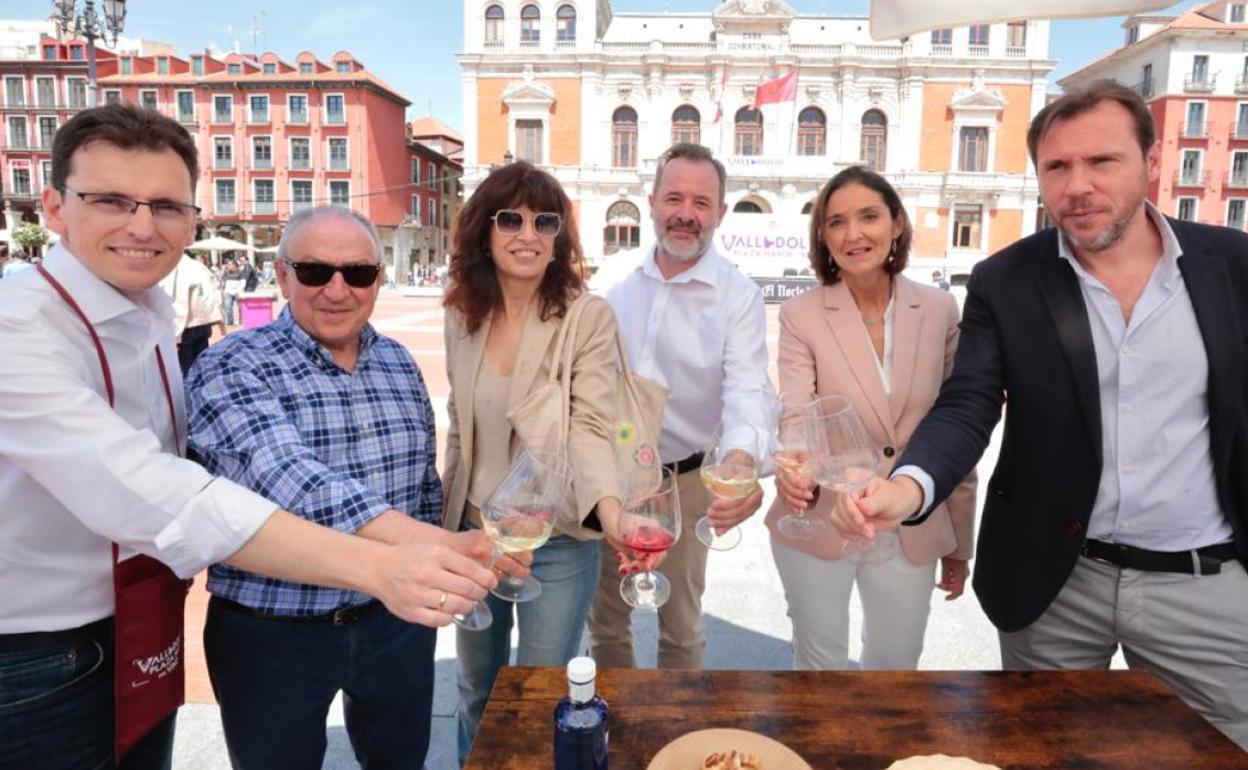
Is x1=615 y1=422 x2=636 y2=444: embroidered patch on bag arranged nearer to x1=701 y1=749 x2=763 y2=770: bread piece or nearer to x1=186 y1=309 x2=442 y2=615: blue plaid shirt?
x1=186 y1=309 x2=442 y2=615: blue plaid shirt

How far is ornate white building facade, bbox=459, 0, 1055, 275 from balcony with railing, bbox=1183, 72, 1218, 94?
7.53 meters

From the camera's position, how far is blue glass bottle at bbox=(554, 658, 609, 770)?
1162 mm

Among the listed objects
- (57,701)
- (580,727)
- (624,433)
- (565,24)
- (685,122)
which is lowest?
(57,701)

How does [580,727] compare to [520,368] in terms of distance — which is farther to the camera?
[520,368]

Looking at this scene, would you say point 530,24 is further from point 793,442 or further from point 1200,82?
point 793,442

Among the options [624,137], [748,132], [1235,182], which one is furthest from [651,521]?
[1235,182]

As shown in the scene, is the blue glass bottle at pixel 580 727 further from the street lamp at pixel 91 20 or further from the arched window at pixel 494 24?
the arched window at pixel 494 24

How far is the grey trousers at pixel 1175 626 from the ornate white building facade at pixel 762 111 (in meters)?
33.5

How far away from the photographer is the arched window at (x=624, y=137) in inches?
1443

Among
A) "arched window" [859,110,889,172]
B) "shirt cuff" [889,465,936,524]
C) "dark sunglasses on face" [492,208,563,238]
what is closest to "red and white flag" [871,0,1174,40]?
"dark sunglasses on face" [492,208,563,238]

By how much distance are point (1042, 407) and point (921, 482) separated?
1.35ft

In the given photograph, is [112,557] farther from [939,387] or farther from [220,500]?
[939,387]

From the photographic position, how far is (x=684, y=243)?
2.81 metres

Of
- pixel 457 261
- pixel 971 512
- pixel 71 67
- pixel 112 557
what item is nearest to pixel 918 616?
pixel 971 512
